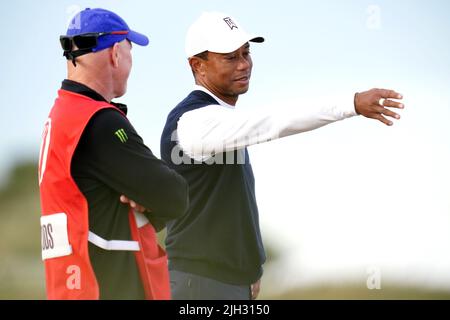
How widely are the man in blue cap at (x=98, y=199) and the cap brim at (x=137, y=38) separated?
32 cm

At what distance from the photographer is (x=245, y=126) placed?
468cm

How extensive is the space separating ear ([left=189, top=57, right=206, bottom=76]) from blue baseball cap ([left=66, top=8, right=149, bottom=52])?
1.04m

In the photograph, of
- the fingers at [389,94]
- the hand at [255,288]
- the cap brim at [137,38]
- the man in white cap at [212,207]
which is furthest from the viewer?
the hand at [255,288]

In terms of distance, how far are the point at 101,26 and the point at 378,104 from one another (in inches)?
56.4

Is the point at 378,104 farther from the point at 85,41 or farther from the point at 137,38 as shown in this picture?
the point at 85,41

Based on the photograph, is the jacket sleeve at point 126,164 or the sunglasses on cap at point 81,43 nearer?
the jacket sleeve at point 126,164

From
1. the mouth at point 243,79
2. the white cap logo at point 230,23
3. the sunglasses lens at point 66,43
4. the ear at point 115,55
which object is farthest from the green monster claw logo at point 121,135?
the white cap logo at point 230,23

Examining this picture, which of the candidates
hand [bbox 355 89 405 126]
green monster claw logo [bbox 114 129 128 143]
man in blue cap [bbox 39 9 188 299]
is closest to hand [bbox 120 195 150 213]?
man in blue cap [bbox 39 9 188 299]

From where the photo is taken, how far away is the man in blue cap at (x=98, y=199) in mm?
3998

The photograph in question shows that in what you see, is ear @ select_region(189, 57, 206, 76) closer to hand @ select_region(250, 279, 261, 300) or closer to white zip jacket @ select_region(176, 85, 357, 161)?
white zip jacket @ select_region(176, 85, 357, 161)

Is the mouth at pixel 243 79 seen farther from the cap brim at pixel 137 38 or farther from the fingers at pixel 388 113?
the fingers at pixel 388 113

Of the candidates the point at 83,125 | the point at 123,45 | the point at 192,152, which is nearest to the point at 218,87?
the point at 192,152

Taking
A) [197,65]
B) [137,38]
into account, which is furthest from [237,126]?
[197,65]
